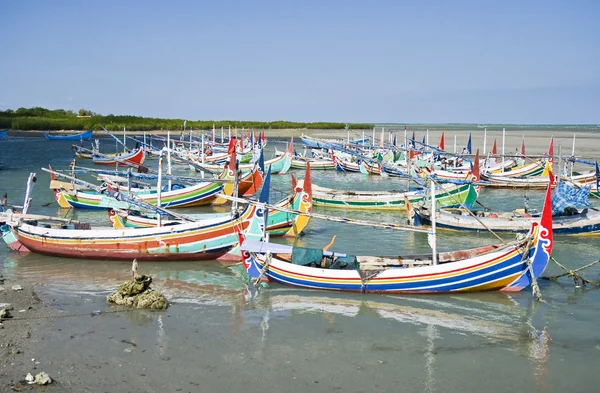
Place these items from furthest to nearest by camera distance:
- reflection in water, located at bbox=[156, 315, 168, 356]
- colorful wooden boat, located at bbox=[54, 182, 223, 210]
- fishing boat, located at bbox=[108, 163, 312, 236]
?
colorful wooden boat, located at bbox=[54, 182, 223, 210] < fishing boat, located at bbox=[108, 163, 312, 236] < reflection in water, located at bbox=[156, 315, 168, 356]

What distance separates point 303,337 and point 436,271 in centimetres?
385

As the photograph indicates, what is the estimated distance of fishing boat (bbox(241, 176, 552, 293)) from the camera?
1324 centimetres

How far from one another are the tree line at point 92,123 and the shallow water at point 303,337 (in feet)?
216

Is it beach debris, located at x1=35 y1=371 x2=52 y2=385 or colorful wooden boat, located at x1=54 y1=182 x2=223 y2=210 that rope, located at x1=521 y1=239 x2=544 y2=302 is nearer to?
beach debris, located at x1=35 y1=371 x2=52 y2=385

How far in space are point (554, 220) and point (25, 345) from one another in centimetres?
1685

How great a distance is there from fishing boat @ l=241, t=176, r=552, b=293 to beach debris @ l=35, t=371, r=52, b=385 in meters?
5.97

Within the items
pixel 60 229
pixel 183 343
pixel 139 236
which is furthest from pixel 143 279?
pixel 60 229

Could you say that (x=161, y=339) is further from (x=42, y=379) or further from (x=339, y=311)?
(x=339, y=311)

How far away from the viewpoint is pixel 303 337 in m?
11.1

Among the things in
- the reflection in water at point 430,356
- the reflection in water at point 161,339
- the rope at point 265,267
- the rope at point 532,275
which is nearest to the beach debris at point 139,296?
the reflection in water at point 161,339

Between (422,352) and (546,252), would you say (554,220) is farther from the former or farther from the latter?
(422,352)

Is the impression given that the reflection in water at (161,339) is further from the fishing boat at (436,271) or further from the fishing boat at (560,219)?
the fishing boat at (560,219)

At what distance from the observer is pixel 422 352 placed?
Result: 10.4m

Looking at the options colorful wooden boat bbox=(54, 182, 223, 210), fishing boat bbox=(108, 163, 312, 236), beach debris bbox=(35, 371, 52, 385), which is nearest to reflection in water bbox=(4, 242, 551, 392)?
beach debris bbox=(35, 371, 52, 385)
